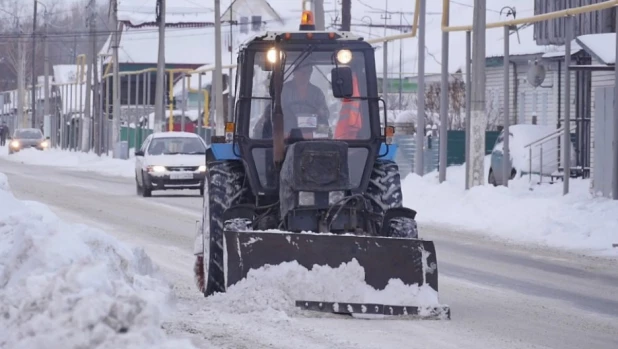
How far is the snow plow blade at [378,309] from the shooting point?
9.98 metres

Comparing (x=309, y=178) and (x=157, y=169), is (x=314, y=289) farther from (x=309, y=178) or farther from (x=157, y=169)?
(x=157, y=169)

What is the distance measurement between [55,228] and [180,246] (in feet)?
23.2

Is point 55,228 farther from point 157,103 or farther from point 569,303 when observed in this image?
point 157,103

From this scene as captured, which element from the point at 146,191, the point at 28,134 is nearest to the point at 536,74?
the point at 146,191

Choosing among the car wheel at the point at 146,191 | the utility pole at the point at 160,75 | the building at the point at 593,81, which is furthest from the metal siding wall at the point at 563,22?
the utility pole at the point at 160,75

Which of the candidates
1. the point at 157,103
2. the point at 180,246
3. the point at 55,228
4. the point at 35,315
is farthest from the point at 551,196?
the point at 157,103

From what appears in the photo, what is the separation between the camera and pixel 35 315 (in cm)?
778

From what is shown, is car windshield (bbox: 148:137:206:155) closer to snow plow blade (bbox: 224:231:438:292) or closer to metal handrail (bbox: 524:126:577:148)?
metal handrail (bbox: 524:126:577:148)

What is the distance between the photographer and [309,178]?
1055 centimetres

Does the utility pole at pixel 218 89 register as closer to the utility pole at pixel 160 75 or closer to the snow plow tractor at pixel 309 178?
the utility pole at pixel 160 75

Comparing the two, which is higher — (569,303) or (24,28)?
(24,28)

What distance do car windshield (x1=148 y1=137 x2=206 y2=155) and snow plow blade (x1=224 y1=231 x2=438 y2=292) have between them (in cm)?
1973

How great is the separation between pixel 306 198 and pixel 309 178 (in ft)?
0.78

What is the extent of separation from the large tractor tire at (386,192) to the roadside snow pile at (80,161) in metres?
31.6
